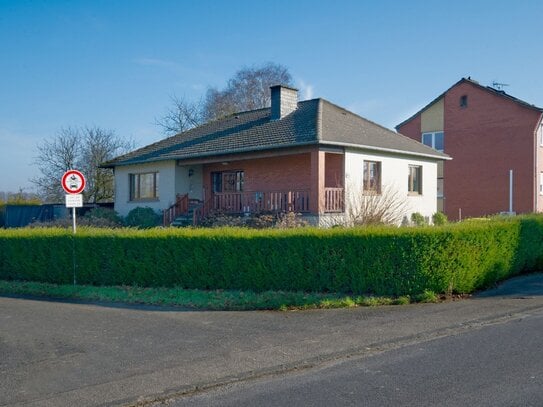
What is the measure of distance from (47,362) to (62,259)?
7.64 meters

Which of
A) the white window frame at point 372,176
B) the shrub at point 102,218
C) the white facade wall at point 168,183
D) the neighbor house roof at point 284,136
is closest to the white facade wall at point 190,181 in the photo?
the white facade wall at point 168,183

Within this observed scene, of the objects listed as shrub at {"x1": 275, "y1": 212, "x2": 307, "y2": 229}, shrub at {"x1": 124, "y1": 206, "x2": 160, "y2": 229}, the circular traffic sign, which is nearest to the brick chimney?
shrub at {"x1": 124, "y1": 206, "x2": 160, "y2": 229}

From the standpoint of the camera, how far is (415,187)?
83.6 ft

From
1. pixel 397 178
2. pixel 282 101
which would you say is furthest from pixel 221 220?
pixel 397 178

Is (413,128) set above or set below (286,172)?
above

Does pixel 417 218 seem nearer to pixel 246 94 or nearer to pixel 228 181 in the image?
pixel 228 181

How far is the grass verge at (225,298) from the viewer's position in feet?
35.3

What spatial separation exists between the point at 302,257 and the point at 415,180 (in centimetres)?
1508

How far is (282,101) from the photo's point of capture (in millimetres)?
24500

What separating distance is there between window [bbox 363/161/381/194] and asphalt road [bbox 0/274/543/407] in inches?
445

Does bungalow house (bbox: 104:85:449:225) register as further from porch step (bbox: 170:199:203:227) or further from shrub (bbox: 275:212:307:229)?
shrub (bbox: 275:212:307:229)

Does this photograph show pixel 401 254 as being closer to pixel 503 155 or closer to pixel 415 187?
pixel 415 187

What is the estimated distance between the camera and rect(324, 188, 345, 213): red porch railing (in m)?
20.0

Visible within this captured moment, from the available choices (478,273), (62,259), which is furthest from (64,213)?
(478,273)
